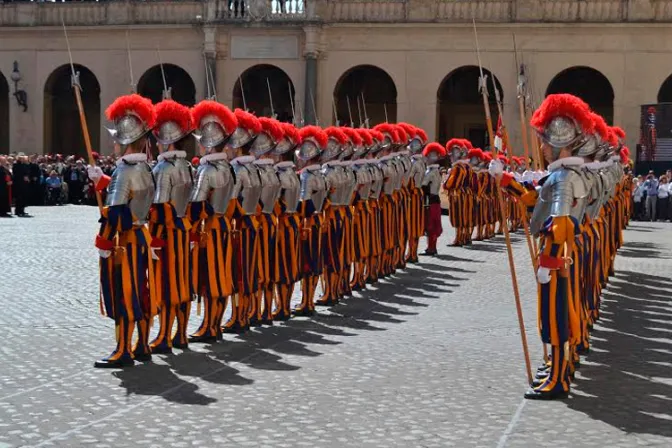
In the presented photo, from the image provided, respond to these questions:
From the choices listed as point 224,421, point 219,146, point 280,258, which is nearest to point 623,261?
point 280,258

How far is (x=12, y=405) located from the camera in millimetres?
7848

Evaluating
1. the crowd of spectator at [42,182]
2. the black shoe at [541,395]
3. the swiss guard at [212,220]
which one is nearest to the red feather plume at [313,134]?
the swiss guard at [212,220]

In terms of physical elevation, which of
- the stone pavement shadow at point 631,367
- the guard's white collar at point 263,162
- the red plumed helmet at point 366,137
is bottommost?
the stone pavement shadow at point 631,367

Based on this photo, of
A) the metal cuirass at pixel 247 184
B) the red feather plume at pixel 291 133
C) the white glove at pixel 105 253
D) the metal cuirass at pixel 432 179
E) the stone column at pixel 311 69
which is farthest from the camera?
the stone column at pixel 311 69

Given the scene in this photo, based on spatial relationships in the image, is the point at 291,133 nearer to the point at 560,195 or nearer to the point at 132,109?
the point at 132,109

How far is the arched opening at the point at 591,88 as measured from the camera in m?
38.5

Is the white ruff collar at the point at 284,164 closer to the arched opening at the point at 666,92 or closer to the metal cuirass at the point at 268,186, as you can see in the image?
the metal cuirass at the point at 268,186

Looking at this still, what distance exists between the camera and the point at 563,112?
29.6ft

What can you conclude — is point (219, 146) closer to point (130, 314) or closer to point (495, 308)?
point (130, 314)

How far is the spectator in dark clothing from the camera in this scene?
30.0 meters

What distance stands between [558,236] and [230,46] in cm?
2935

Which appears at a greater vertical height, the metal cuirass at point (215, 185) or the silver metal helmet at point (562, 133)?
the silver metal helmet at point (562, 133)

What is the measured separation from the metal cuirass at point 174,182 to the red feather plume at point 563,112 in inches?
115

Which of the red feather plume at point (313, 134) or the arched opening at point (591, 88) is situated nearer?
the red feather plume at point (313, 134)
